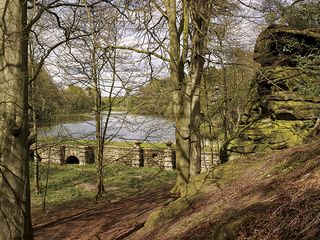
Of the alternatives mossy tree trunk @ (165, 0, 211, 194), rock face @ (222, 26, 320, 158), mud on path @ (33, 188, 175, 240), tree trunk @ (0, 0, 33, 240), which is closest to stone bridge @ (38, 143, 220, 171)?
mud on path @ (33, 188, 175, 240)

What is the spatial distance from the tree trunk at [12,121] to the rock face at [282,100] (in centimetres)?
535

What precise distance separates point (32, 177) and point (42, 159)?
242 inches

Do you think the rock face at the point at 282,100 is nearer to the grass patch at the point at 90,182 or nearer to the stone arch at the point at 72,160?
the grass patch at the point at 90,182

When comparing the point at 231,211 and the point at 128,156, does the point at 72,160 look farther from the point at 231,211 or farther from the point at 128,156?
the point at 231,211

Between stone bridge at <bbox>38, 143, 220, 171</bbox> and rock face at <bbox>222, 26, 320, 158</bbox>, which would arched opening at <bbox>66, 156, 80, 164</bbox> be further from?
rock face at <bbox>222, 26, 320, 158</bbox>

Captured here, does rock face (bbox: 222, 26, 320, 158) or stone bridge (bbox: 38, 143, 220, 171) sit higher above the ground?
rock face (bbox: 222, 26, 320, 158)

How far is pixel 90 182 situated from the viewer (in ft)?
60.2

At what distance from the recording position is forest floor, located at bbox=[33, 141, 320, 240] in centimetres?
338

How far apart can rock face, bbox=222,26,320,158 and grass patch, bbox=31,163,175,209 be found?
7.22 metres

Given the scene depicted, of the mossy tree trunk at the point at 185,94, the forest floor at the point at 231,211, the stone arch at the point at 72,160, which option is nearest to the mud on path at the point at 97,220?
the forest floor at the point at 231,211

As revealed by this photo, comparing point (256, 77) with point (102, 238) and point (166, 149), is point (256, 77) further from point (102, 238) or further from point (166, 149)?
point (166, 149)

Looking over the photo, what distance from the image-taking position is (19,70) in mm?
5797

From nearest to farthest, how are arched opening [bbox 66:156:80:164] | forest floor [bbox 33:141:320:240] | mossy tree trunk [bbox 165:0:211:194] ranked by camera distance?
1. forest floor [bbox 33:141:320:240]
2. mossy tree trunk [bbox 165:0:211:194]
3. arched opening [bbox 66:156:80:164]

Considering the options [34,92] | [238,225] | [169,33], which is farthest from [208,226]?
[34,92]
